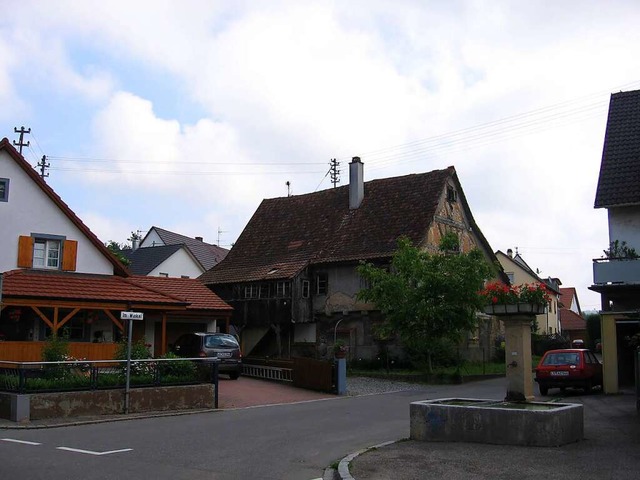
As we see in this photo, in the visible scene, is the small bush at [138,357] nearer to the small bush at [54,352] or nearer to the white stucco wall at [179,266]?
the small bush at [54,352]

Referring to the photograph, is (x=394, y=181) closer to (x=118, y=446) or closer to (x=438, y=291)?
(x=438, y=291)

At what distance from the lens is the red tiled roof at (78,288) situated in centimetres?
2461

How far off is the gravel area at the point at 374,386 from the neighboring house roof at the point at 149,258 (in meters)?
28.6

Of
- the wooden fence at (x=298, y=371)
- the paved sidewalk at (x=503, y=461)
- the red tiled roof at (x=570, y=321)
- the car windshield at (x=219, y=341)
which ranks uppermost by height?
the red tiled roof at (x=570, y=321)

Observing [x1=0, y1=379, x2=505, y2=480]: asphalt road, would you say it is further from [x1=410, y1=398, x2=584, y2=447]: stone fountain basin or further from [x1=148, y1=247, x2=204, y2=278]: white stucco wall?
[x1=148, y1=247, x2=204, y2=278]: white stucco wall

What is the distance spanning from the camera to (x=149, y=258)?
2253 inches

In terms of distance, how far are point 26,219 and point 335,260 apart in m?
16.1

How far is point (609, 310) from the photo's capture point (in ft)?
85.9

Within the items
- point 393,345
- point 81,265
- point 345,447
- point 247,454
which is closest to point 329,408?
point 345,447

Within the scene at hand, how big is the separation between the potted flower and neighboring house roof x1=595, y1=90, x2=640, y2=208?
14.9 meters

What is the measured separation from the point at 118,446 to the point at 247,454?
7.75 feet

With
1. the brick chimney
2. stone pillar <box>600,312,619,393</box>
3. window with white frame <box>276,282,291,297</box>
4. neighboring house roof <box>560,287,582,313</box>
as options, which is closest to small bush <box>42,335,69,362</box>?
stone pillar <box>600,312,619,393</box>

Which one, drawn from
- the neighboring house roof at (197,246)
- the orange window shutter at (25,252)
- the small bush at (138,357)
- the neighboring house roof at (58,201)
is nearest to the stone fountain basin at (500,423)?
the small bush at (138,357)

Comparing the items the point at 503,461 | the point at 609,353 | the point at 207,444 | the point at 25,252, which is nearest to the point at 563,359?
the point at 609,353
